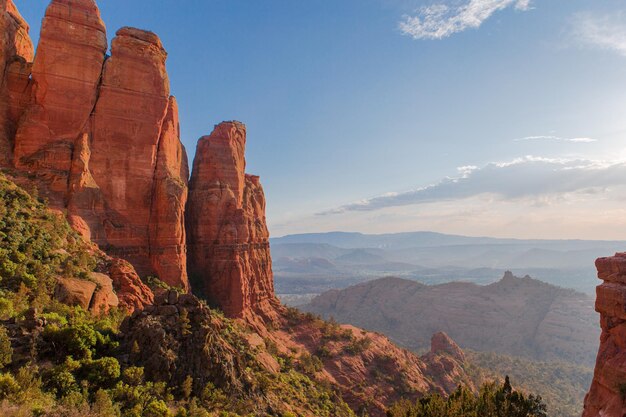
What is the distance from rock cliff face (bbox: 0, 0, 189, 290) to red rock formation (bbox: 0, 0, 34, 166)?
0.09 meters

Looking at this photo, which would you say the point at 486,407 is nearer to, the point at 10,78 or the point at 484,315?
the point at 10,78

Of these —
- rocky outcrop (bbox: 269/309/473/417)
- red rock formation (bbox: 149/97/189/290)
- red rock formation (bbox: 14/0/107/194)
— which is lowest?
rocky outcrop (bbox: 269/309/473/417)

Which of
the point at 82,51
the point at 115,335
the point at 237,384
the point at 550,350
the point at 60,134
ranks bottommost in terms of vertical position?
the point at 550,350

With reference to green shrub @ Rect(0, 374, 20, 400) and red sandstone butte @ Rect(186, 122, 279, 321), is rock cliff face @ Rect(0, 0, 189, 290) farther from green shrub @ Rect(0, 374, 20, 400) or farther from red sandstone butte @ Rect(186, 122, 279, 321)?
green shrub @ Rect(0, 374, 20, 400)

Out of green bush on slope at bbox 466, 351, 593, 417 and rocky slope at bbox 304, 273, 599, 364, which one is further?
rocky slope at bbox 304, 273, 599, 364

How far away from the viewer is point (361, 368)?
4778cm

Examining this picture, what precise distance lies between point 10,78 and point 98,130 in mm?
8212

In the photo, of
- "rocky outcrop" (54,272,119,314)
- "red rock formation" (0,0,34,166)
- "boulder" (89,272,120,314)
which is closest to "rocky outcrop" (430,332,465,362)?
"boulder" (89,272,120,314)

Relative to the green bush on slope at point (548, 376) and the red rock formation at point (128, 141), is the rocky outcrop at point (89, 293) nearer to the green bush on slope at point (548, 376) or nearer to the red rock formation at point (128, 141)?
the red rock formation at point (128, 141)

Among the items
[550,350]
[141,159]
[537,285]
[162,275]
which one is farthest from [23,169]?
[537,285]

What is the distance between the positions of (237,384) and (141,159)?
27250 millimetres

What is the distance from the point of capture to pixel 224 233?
158 ft

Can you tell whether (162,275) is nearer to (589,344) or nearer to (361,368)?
(361,368)

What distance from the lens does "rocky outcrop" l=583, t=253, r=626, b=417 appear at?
2103cm
